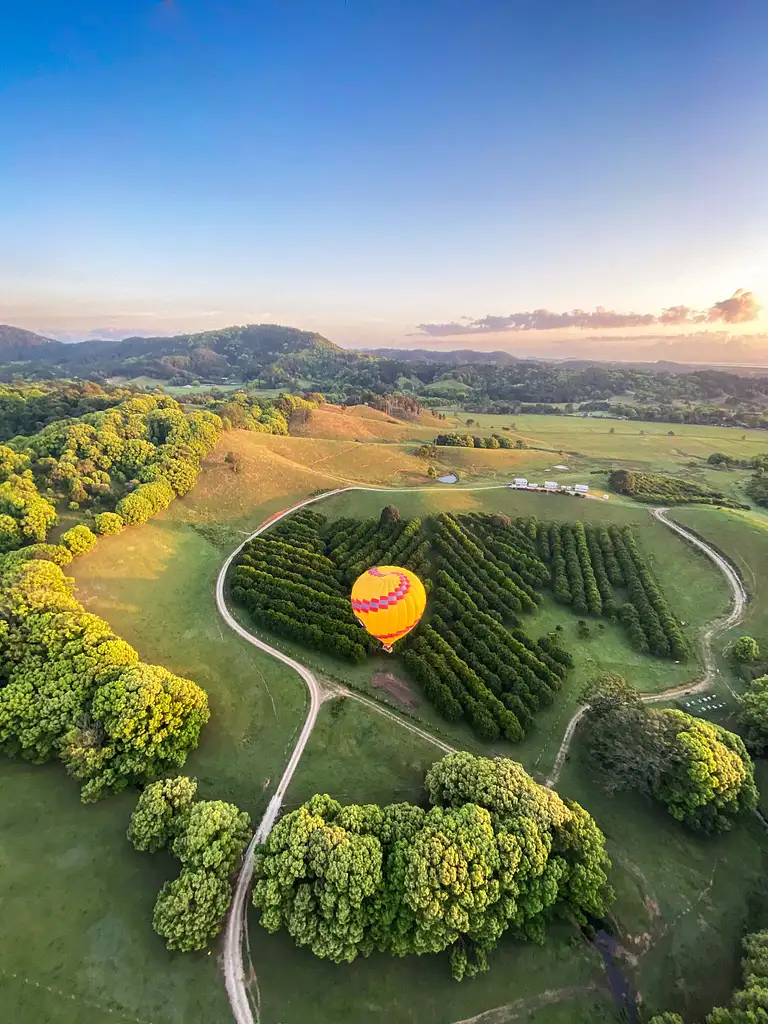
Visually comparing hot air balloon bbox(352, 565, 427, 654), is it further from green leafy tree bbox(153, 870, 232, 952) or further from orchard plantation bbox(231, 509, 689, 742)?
green leafy tree bbox(153, 870, 232, 952)

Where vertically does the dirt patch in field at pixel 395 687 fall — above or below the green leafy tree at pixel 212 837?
below

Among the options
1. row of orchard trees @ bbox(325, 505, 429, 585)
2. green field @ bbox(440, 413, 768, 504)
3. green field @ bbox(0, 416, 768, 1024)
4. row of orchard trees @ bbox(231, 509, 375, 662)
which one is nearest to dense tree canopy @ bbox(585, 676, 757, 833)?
green field @ bbox(0, 416, 768, 1024)

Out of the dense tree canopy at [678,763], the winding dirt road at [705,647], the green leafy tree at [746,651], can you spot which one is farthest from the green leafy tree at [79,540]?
the green leafy tree at [746,651]

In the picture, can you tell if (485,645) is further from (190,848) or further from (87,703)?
(87,703)

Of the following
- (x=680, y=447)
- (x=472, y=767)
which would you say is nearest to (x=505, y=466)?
(x=680, y=447)

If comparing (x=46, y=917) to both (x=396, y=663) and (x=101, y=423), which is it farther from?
(x=101, y=423)

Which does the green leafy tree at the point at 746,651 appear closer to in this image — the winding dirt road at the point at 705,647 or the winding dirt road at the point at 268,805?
the winding dirt road at the point at 705,647
